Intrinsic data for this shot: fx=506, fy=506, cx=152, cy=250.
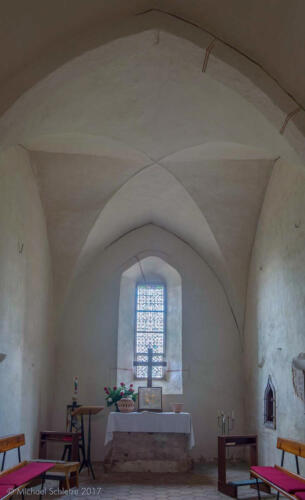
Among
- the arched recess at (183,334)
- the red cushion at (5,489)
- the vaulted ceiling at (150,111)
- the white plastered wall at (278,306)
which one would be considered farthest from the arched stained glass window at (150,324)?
the red cushion at (5,489)

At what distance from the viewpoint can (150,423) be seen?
839 cm

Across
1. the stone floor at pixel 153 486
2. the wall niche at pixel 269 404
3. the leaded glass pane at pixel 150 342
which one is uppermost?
the leaded glass pane at pixel 150 342

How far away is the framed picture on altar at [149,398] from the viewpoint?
9.16 metres

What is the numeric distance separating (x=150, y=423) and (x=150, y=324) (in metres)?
2.72

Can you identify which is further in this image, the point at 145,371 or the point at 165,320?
the point at 165,320

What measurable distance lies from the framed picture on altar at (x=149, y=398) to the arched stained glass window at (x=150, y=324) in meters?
0.98

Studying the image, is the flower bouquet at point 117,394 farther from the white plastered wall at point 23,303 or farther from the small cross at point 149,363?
the white plastered wall at point 23,303

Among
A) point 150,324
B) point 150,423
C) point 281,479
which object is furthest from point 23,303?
point 281,479

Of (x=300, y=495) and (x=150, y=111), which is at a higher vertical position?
(x=150, y=111)

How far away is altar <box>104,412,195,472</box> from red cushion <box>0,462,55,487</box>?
2.11 m

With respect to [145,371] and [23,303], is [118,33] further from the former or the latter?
[145,371]

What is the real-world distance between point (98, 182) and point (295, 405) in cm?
452

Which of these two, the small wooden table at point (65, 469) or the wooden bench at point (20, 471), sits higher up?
the wooden bench at point (20, 471)

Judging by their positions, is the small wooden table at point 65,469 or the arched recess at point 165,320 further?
the arched recess at point 165,320
